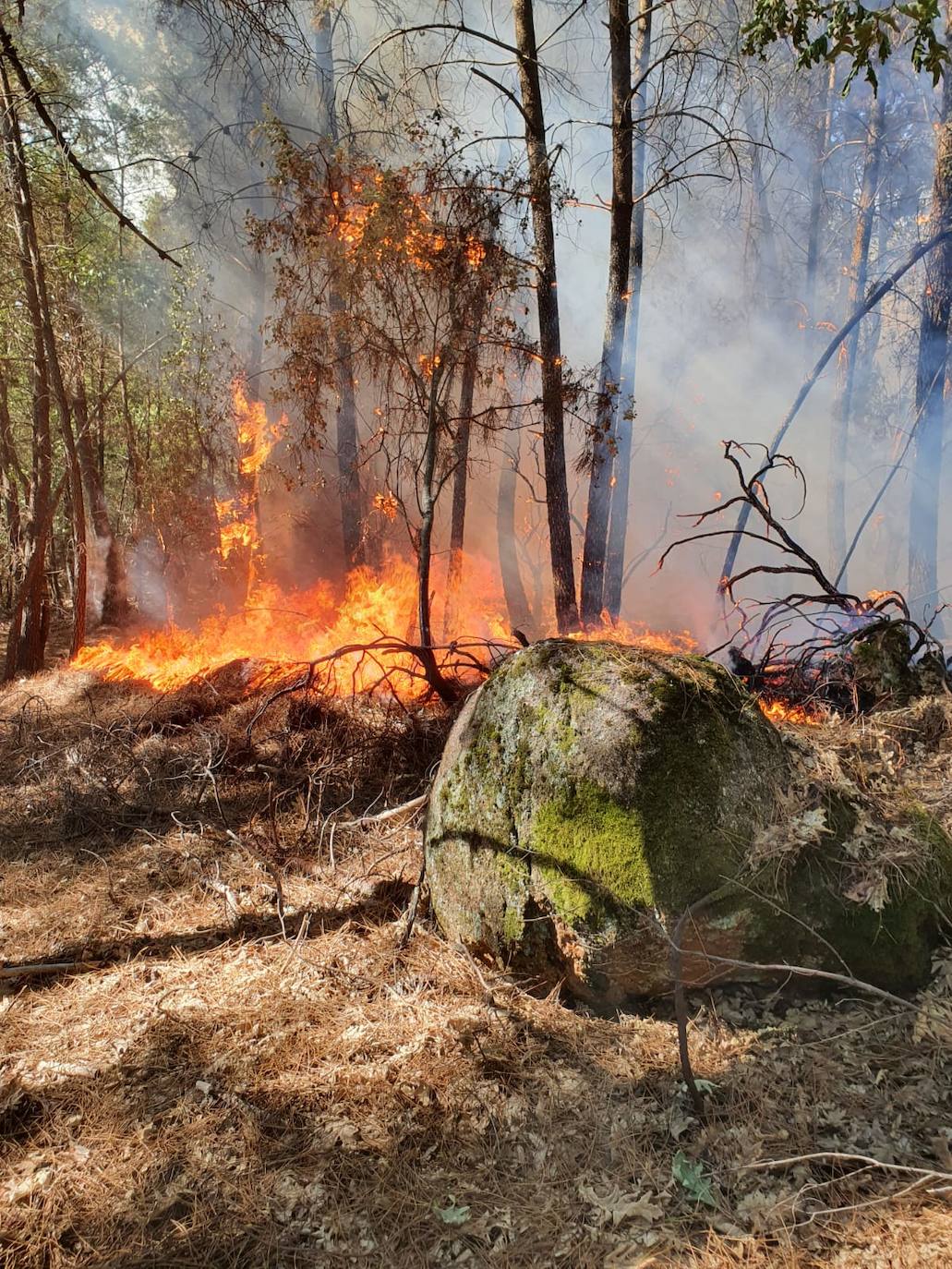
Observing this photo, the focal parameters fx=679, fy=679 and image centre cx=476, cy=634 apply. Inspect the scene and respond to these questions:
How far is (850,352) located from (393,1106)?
19.2m

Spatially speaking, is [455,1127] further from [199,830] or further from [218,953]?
[199,830]

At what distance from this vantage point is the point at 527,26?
25.2 ft

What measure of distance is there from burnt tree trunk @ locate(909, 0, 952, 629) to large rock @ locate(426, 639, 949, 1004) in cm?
758

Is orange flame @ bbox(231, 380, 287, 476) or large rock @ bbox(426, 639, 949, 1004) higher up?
orange flame @ bbox(231, 380, 287, 476)

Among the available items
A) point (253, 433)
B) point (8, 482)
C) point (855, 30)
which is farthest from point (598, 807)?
point (253, 433)

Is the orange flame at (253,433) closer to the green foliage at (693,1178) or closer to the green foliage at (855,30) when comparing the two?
the green foliage at (855,30)

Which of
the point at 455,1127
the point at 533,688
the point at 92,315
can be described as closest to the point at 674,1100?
the point at 455,1127

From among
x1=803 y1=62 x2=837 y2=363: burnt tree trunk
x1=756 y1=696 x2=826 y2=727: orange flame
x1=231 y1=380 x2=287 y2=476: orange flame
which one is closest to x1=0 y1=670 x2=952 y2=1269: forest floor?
x1=756 y1=696 x2=826 y2=727: orange flame

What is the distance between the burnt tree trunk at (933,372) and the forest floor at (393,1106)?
331 inches

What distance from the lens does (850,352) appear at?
16812 mm

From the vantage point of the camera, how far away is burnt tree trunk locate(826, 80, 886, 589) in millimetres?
15648

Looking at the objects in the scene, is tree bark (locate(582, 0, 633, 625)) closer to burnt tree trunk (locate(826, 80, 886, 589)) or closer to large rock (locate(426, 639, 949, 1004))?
large rock (locate(426, 639, 949, 1004))

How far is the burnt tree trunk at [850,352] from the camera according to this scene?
15648mm

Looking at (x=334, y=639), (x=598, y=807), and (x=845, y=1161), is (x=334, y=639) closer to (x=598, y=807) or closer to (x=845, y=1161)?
(x=598, y=807)
